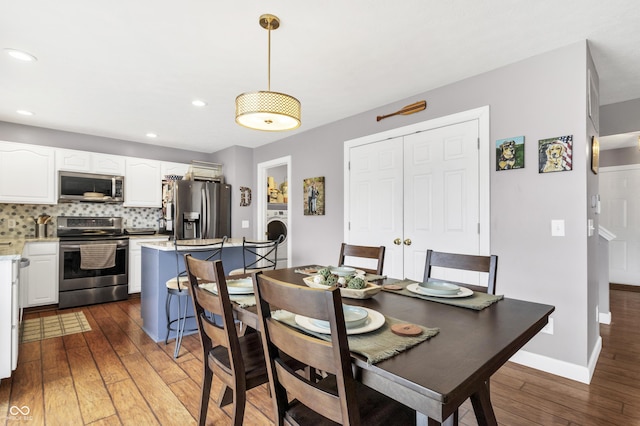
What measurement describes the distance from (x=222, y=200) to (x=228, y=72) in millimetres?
2719

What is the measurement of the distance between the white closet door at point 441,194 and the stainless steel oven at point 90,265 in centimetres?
381

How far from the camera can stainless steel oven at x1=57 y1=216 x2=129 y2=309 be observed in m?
4.03

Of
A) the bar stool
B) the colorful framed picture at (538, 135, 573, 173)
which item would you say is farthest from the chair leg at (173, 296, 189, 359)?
the colorful framed picture at (538, 135, 573, 173)

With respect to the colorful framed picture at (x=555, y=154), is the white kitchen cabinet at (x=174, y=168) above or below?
above

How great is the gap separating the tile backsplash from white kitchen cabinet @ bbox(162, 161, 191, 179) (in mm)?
683

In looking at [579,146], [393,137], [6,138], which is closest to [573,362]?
[579,146]

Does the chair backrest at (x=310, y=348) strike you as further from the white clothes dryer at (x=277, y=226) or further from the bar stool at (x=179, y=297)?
the white clothes dryer at (x=277, y=226)

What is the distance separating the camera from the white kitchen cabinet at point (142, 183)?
477 centimetres

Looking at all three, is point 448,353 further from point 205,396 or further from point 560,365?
point 560,365

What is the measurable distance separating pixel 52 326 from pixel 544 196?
4807mm

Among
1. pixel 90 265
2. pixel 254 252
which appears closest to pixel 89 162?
pixel 90 265

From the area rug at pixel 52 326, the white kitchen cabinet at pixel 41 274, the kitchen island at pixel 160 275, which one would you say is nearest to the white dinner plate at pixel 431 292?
the kitchen island at pixel 160 275

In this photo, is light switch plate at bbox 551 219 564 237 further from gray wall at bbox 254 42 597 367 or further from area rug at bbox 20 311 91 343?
area rug at bbox 20 311 91 343

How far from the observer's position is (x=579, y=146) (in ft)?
7.39
